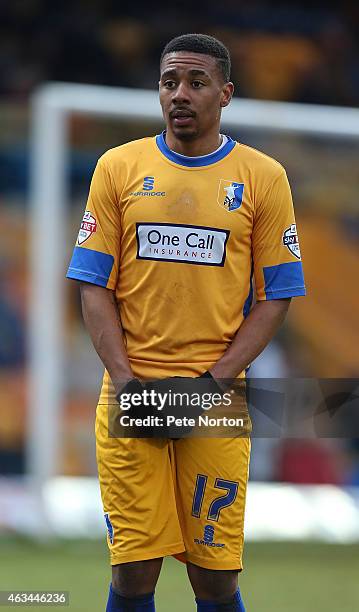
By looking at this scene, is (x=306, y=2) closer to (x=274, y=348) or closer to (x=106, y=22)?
(x=106, y=22)

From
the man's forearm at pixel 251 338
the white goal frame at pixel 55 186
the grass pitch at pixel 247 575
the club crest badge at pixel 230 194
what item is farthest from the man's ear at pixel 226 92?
the white goal frame at pixel 55 186

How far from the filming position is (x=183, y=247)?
3967 mm

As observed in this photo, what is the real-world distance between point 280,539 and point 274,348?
1.25m

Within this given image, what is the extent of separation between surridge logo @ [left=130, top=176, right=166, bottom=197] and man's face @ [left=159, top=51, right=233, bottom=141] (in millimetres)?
167

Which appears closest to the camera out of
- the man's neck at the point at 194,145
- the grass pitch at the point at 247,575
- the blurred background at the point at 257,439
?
the man's neck at the point at 194,145

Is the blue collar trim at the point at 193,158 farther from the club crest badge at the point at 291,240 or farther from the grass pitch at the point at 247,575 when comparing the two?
the grass pitch at the point at 247,575

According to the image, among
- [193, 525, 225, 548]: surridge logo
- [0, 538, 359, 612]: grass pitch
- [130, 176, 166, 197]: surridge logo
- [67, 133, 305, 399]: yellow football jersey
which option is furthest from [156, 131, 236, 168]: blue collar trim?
[0, 538, 359, 612]: grass pitch

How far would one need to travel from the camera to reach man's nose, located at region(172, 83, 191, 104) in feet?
12.8

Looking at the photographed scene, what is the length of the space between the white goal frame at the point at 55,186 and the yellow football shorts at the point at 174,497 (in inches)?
154

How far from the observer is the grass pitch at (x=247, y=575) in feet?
19.9

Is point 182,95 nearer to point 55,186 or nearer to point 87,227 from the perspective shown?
point 87,227

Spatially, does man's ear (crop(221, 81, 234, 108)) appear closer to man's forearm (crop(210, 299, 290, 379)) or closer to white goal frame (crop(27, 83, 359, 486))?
man's forearm (crop(210, 299, 290, 379))

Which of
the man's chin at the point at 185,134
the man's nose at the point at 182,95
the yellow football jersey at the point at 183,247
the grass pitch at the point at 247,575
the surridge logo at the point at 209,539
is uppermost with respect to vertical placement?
the man's nose at the point at 182,95

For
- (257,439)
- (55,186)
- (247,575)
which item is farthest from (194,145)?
(55,186)
